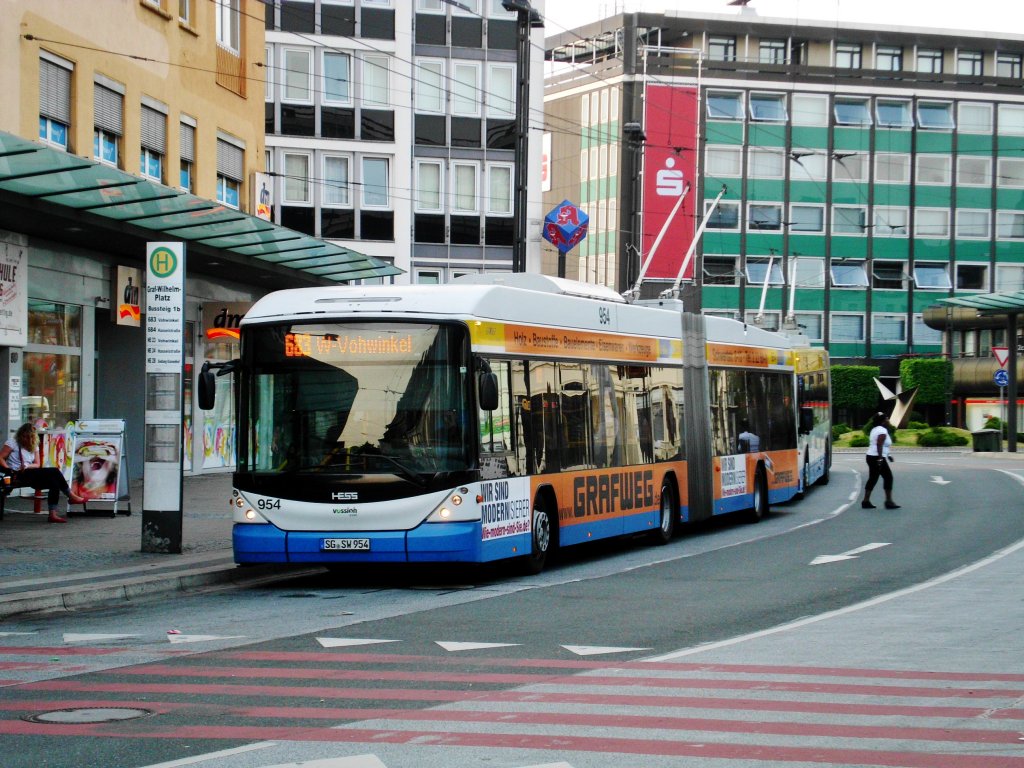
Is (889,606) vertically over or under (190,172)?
under

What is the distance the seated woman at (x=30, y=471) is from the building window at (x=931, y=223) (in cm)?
7460

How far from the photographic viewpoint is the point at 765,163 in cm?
8900

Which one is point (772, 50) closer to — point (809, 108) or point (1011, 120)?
point (809, 108)

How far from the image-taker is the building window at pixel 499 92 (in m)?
53.7

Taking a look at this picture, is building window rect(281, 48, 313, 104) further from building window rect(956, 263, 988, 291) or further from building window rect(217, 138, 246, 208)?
building window rect(956, 263, 988, 291)

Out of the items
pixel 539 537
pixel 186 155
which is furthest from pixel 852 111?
pixel 539 537

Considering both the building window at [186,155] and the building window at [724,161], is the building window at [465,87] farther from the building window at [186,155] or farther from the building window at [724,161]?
the building window at [724,161]

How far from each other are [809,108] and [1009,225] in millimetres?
13414

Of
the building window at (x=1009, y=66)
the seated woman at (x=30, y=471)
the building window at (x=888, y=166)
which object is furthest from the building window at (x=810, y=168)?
the seated woman at (x=30, y=471)

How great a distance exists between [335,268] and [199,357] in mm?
3577

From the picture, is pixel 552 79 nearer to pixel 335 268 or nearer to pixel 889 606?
pixel 335 268

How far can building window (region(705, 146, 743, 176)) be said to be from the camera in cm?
8806

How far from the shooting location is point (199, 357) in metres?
33.4

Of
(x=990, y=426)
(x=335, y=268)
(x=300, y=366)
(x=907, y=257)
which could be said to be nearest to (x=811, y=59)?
(x=907, y=257)
